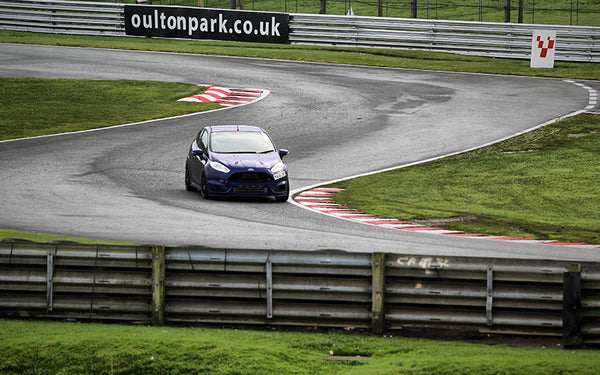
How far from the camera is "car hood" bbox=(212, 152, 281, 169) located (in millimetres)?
19250

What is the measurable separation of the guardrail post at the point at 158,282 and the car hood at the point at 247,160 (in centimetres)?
912

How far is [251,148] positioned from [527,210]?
21.1ft

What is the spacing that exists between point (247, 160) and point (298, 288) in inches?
387

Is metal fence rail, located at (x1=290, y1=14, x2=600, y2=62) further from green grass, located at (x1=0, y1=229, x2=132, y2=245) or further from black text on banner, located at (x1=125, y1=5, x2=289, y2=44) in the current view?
green grass, located at (x1=0, y1=229, x2=132, y2=245)

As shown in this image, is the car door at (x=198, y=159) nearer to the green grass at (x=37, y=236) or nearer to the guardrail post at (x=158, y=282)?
the green grass at (x=37, y=236)

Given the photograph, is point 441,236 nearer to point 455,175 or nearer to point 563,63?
point 455,175

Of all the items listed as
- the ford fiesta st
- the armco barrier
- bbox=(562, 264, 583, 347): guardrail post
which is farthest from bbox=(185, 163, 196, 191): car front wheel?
bbox=(562, 264, 583, 347): guardrail post

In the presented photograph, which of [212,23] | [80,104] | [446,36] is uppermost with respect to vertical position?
[212,23]

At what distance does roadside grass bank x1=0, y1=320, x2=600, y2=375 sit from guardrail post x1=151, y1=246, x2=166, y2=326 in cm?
31

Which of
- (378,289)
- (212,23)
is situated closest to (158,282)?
(378,289)

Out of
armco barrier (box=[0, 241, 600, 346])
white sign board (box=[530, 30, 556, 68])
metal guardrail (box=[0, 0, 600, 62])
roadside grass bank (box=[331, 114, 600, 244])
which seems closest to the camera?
armco barrier (box=[0, 241, 600, 346])

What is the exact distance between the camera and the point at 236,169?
19109mm

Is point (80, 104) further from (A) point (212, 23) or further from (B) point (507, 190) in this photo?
(B) point (507, 190)

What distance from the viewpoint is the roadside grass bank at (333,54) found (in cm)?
3925
